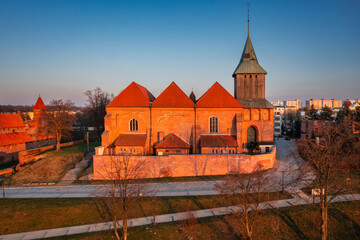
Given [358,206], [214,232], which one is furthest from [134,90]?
[358,206]

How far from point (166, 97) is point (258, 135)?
16.8 m

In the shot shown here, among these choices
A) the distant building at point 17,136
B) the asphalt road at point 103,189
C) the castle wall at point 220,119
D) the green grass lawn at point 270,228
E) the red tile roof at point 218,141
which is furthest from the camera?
the distant building at point 17,136

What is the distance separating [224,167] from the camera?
26547 mm

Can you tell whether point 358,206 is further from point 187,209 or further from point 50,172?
point 50,172

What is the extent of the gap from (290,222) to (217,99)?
771 inches

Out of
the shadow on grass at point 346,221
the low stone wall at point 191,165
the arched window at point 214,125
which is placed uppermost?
the arched window at point 214,125

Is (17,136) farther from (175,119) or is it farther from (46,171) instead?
(175,119)

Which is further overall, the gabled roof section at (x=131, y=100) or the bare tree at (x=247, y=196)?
the gabled roof section at (x=131, y=100)

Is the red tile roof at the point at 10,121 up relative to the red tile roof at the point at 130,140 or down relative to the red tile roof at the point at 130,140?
up

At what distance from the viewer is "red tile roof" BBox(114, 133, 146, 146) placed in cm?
3008

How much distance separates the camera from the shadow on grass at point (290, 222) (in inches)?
620

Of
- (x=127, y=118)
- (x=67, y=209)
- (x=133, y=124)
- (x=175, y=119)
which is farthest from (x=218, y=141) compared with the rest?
(x=67, y=209)

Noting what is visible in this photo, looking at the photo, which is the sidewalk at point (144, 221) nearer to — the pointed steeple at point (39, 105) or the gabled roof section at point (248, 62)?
the gabled roof section at point (248, 62)

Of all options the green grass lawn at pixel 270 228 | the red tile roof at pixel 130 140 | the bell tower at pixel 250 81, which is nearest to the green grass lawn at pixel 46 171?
the red tile roof at pixel 130 140
